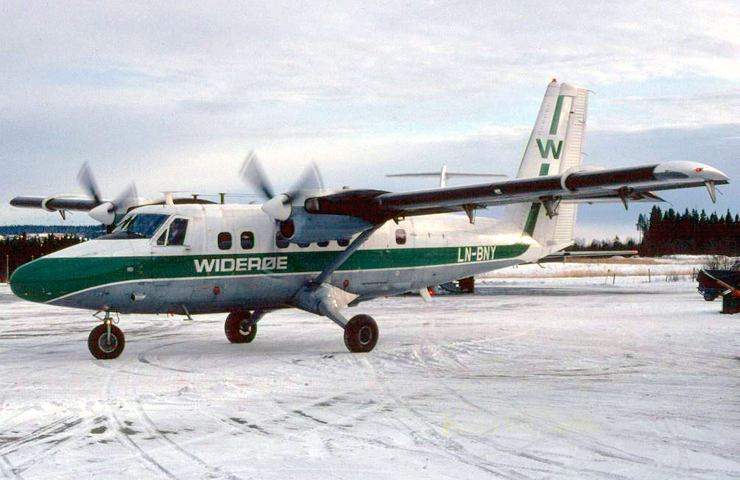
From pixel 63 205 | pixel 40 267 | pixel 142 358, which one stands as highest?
pixel 63 205

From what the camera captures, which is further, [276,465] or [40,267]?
[40,267]

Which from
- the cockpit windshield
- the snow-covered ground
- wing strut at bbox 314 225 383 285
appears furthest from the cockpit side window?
wing strut at bbox 314 225 383 285

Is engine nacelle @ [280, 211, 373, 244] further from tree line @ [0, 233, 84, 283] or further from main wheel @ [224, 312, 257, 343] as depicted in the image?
tree line @ [0, 233, 84, 283]

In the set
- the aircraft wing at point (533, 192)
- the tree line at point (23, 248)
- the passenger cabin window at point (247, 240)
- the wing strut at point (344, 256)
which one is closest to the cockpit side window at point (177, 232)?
the passenger cabin window at point (247, 240)

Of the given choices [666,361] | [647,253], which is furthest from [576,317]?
[647,253]

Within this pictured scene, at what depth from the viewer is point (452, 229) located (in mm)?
18734

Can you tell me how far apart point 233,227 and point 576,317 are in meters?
12.3

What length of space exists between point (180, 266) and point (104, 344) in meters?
2.05

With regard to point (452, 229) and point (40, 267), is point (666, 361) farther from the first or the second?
point (40, 267)

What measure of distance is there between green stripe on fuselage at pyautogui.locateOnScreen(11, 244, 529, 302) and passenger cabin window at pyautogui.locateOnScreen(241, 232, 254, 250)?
0.21m

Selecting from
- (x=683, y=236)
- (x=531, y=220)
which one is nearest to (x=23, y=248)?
(x=531, y=220)

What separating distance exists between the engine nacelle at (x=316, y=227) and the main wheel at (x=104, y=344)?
387cm

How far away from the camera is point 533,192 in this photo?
45.3 ft

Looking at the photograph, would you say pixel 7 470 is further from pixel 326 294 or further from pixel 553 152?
pixel 553 152
